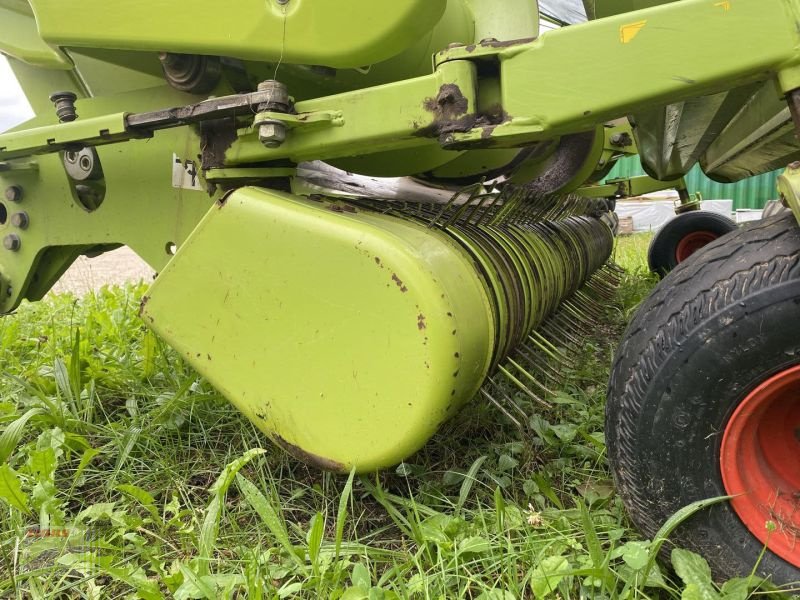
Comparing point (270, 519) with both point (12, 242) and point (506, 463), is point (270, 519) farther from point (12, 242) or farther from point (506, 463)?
point (12, 242)

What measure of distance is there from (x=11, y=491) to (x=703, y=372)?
135 centimetres

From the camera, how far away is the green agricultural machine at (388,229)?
1010mm

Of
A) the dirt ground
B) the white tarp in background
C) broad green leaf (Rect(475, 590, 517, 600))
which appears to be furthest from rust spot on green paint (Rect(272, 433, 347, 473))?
the white tarp in background

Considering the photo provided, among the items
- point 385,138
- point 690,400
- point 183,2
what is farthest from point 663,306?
point 183,2

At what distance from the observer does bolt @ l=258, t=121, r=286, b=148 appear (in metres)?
1.27

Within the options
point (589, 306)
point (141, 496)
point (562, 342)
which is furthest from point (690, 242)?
point (141, 496)

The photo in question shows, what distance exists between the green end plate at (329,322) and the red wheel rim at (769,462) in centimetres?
49

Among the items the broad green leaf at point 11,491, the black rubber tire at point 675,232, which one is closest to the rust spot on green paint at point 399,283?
the broad green leaf at point 11,491

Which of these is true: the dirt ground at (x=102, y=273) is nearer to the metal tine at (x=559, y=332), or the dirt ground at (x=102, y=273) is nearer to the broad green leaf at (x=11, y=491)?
the metal tine at (x=559, y=332)

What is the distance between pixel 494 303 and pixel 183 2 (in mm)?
962

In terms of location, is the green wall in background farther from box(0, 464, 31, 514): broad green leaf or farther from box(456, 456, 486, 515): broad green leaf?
box(0, 464, 31, 514): broad green leaf

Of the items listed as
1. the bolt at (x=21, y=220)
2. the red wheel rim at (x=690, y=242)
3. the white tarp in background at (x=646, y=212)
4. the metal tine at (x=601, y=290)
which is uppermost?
the bolt at (x=21, y=220)

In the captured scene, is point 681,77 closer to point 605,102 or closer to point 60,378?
point 605,102

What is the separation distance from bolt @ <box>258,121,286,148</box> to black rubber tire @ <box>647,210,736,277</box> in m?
3.40
